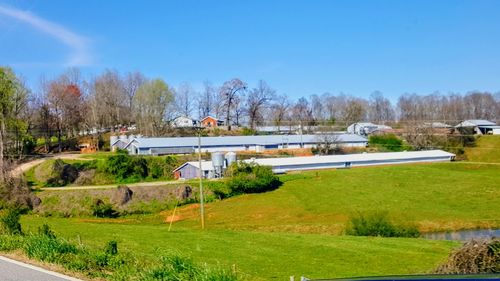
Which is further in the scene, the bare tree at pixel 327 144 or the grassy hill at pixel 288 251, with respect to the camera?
the bare tree at pixel 327 144

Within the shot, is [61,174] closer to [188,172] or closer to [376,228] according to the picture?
[188,172]

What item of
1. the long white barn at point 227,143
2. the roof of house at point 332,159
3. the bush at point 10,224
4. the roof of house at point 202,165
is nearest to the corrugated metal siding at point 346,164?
the roof of house at point 332,159

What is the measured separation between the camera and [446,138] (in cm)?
7950

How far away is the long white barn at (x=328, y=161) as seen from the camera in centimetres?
5453

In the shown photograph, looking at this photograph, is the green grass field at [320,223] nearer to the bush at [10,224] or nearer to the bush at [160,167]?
the bush at [10,224]

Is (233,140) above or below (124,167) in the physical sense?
above

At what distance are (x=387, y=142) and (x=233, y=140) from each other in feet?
83.4

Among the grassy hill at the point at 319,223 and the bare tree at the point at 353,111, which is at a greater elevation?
the bare tree at the point at 353,111

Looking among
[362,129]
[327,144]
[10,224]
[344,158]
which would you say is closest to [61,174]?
[344,158]

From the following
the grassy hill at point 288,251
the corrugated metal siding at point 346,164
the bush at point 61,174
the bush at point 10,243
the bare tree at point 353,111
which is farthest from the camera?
the bare tree at point 353,111

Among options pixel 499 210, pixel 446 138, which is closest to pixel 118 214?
pixel 499 210

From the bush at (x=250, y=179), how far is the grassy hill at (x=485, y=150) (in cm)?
3867

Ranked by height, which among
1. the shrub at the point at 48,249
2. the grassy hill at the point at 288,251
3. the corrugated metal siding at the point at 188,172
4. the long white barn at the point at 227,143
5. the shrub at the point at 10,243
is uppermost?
the long white barn at the point at 227,143

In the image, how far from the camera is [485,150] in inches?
3027
